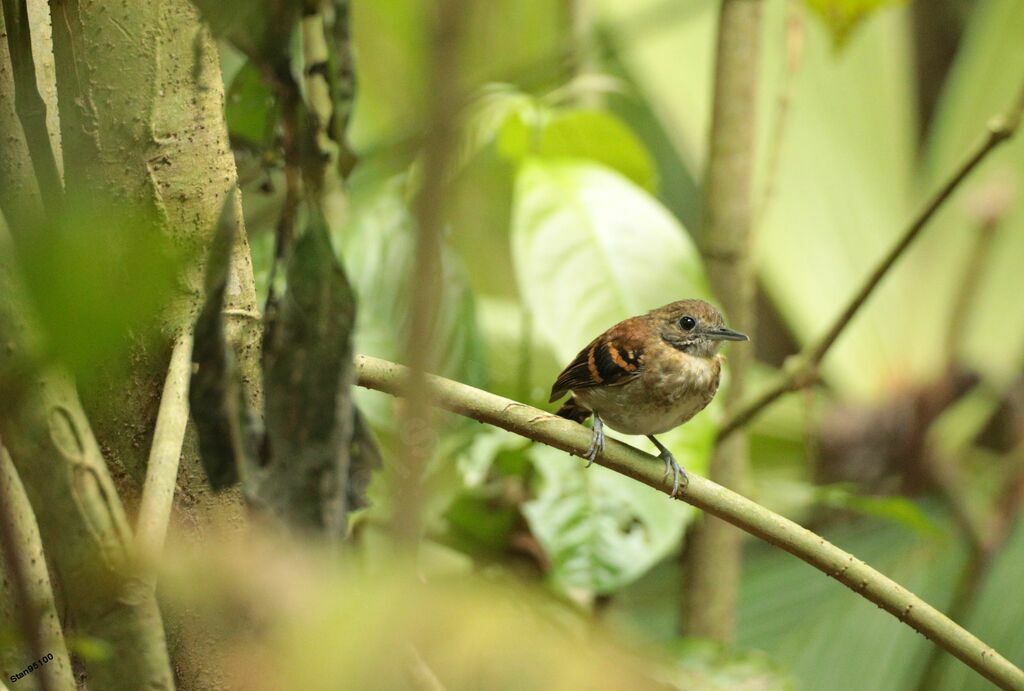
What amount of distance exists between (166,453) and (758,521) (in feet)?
1.88

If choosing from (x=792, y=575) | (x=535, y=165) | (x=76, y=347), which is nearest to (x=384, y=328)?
(x=535, y=165)

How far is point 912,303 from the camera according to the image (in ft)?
11.0

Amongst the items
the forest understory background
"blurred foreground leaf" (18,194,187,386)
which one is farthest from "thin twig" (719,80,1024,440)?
"blurred foreground leaf" (18,194,187,386)

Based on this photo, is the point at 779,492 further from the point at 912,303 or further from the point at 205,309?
the point at 205,309

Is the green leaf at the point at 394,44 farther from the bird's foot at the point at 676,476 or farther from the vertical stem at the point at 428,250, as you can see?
the vertical stem at the point at 428,250

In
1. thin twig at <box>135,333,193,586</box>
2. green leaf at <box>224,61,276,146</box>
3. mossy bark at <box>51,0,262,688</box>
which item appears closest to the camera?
thin twig at <box>135,333,193,586</box>

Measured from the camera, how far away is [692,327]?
5.42 feet

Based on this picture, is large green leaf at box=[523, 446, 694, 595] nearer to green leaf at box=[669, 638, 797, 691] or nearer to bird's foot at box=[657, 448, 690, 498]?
Result: green leaf at box=[669, 638, 797, 691]

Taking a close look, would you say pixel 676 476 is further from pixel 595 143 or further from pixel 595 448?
pixel 595 143

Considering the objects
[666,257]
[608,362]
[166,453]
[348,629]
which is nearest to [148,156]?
[166,453]

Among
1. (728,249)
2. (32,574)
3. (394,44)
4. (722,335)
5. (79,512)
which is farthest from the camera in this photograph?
(394,44)

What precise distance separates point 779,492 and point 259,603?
175 centimetres

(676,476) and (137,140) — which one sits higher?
(137,140)

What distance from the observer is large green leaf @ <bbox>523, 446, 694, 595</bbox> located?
1638 millimetres
